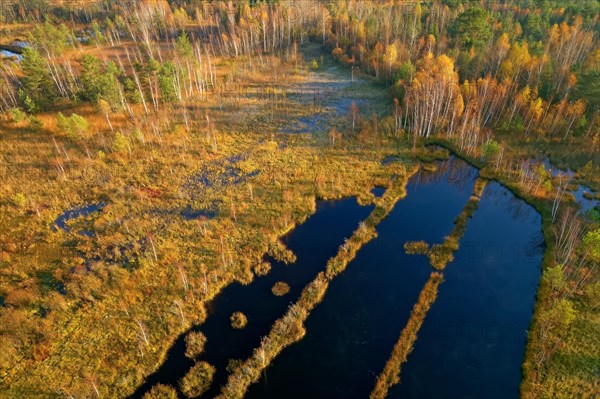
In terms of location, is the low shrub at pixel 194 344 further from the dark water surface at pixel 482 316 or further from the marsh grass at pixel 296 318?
the dark water surface at pixel 482 316

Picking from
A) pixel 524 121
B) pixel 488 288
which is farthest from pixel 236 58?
pixel 488 288

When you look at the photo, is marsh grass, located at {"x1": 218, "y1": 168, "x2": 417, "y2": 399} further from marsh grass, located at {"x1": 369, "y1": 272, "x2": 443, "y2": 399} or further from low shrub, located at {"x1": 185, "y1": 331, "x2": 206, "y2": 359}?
marsh grass, located at {"x1": 369, "y1": 272, "x2": 443, "y2": 399}

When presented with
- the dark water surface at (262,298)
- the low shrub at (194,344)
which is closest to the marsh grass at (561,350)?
the dark water surface at (262,298)

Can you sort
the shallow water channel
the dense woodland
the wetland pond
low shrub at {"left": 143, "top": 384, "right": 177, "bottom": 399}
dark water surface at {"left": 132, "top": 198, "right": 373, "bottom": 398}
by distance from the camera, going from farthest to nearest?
the dense woodland
dark water surface at {"left": 132, "top": 198, "right": 373, "bottom": 398}
the wetland pond
the shallow water channel
low shrub at {"left": 143, "top": 384, "right": 177, "bottom": 399}

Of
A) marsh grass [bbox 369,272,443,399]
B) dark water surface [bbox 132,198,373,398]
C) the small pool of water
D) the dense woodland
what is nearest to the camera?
marsh grass [bbox 369,272,443,399]

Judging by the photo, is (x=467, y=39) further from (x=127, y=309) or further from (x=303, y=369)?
(x=127, y=309)

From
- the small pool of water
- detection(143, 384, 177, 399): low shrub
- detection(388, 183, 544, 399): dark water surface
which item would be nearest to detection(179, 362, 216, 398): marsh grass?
detection(143, 384, 177, 399): low shrub

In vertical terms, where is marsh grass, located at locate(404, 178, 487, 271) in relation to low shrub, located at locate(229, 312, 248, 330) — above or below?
above
